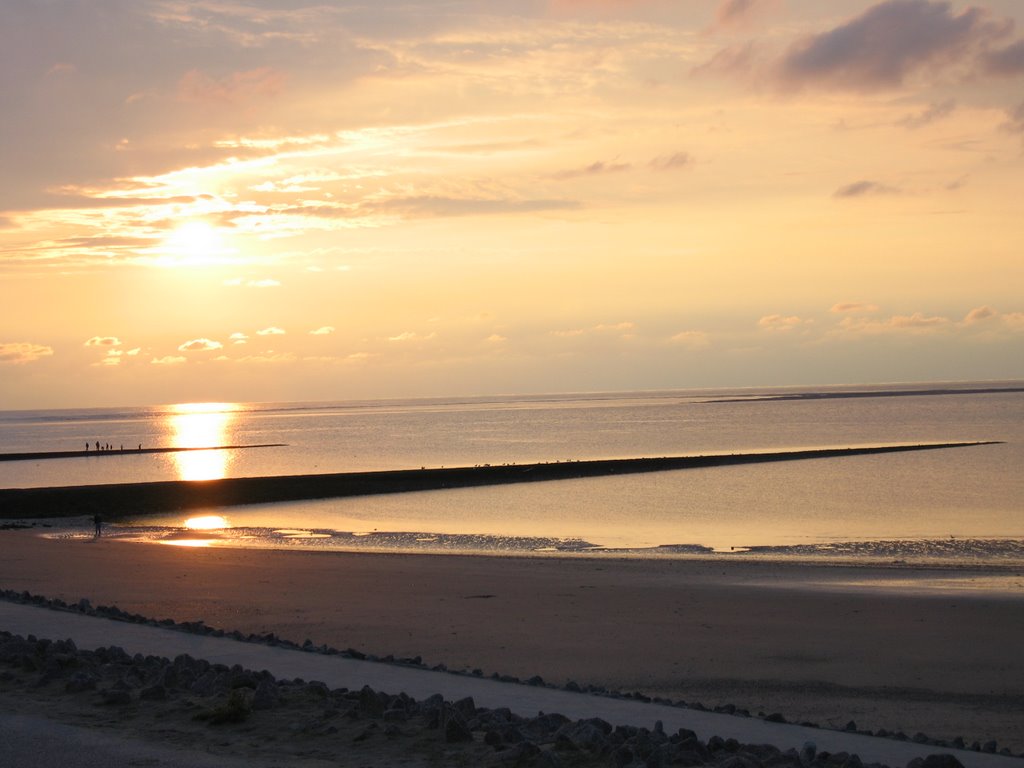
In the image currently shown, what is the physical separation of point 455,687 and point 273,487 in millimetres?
35649

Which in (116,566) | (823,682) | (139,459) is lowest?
(823,682)

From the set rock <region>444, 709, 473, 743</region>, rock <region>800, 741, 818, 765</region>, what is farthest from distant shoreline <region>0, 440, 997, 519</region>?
rock <region>800, 741, 818, 765</region>

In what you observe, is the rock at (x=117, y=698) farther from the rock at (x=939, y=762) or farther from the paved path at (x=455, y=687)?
the rock at (x=939, y=762)

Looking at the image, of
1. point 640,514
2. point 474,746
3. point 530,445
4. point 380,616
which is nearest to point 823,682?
point 474,746

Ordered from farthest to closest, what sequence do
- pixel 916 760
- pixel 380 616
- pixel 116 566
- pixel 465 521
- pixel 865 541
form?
pixel 465 521
pixel 865 541
pixel 116 566
pixel 380 616
pixel 916 760

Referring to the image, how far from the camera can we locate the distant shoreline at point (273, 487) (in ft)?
127

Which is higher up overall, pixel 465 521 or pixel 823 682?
pixel 465 521

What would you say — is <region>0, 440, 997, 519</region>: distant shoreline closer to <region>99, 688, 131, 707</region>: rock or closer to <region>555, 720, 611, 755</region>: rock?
<region>99, 688, 131, 707</region>: rock

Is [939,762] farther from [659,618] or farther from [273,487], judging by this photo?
[273,487]

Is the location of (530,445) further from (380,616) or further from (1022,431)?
(380,616)

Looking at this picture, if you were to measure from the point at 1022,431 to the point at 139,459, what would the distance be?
225 ft

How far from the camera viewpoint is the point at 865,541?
2497 cm

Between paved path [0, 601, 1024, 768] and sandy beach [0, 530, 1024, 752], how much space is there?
160cm

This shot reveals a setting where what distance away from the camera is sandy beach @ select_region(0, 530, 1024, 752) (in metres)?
11.1
